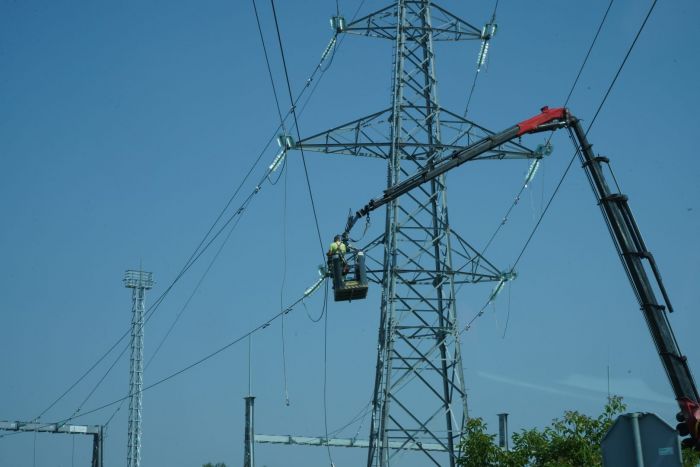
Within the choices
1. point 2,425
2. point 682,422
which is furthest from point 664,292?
point 2,425

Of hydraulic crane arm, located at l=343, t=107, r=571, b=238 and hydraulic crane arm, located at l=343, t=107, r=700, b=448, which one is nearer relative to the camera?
hydraulic crane arm, located at l=343, t=107, r=700, b=448

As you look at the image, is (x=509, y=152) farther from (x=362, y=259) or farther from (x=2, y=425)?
(x=2, y=425)

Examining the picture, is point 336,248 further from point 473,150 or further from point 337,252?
point 473,150

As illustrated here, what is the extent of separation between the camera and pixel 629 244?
15.5 metres

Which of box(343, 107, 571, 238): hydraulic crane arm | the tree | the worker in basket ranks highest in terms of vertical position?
box(343, 107, 571, 238): hydraulic crane arm

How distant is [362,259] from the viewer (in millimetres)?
19656

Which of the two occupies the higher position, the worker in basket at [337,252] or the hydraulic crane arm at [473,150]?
the hydraulic crane arm at [473,150]

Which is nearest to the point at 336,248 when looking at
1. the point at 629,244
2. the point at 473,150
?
the point at 473,150

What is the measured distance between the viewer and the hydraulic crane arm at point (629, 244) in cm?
1395

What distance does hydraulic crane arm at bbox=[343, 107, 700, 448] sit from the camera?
13.9 m

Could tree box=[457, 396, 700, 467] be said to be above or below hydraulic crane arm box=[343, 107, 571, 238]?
below

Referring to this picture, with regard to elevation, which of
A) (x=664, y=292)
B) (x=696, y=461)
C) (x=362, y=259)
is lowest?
(x=696, y=461)

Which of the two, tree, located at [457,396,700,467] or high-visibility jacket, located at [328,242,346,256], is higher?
high-visibility jacket, located at [328,242,346,256]

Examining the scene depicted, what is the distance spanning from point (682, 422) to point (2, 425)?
132ft
